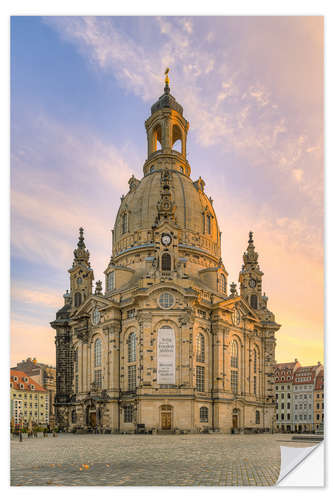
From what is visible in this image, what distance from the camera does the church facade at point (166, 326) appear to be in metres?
56.1

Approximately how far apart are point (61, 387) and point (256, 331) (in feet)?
108

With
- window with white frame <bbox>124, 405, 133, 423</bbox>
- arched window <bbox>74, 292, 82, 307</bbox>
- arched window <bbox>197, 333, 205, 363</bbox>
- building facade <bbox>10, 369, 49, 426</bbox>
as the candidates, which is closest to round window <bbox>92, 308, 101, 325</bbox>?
window with white frame <bbox>124, 405, 133, 423</bbox>

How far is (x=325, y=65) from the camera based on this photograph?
18594 mm

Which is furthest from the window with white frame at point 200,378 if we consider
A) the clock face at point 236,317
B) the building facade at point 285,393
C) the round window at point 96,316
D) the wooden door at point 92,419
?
the building facade at point 285,393

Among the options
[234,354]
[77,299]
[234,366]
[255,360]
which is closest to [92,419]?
[234,366]

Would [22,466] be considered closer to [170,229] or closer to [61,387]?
[170,229]

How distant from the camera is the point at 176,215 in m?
72.5

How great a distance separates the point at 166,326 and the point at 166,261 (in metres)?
8.48

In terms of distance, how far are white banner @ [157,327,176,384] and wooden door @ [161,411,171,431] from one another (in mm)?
3471

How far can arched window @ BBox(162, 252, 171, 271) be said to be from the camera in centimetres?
6003

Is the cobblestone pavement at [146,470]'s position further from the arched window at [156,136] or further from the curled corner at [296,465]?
the arched window at [156,136]

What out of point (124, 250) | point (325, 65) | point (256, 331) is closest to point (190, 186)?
point (124, 250)
